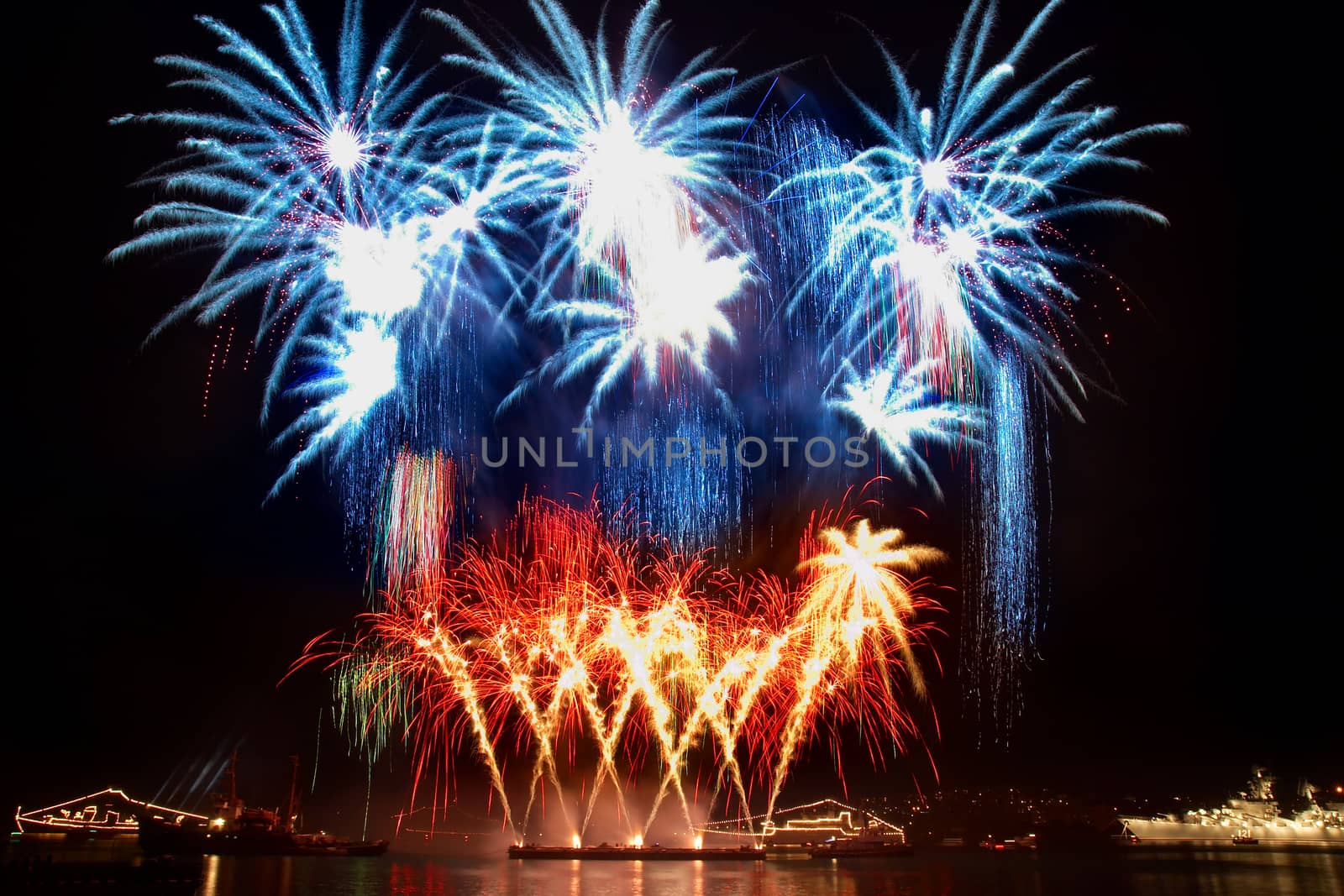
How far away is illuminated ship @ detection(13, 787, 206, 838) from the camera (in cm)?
8156

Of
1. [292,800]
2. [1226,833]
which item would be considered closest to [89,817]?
[292,800]

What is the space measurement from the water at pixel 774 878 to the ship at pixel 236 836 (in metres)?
2.27

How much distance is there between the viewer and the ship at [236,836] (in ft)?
204

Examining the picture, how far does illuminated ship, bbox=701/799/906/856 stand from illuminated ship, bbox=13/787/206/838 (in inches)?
1878

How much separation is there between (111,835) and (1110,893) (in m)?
90.3

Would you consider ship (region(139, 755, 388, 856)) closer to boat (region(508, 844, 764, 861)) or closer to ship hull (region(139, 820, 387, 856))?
ship hull (region(139, 820, 387, 856))

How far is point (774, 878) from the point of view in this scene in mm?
47094

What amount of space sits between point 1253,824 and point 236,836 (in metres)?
103

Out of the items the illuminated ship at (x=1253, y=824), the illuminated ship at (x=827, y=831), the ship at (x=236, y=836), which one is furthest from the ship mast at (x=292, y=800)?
the illuminated ship at (x=1253, y=824)

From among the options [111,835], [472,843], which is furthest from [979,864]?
[111,835]

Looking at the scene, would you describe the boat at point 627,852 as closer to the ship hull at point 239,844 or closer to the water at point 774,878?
the water at point 774,878

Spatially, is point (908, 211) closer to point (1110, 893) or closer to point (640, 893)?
point (640, 893)

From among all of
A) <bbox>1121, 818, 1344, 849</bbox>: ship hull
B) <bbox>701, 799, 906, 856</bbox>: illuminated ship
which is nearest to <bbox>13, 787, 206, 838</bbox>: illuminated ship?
<bbox>701, 799, 906, 856</bbox>: illuminated ship

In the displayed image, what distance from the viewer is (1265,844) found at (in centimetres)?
9994
